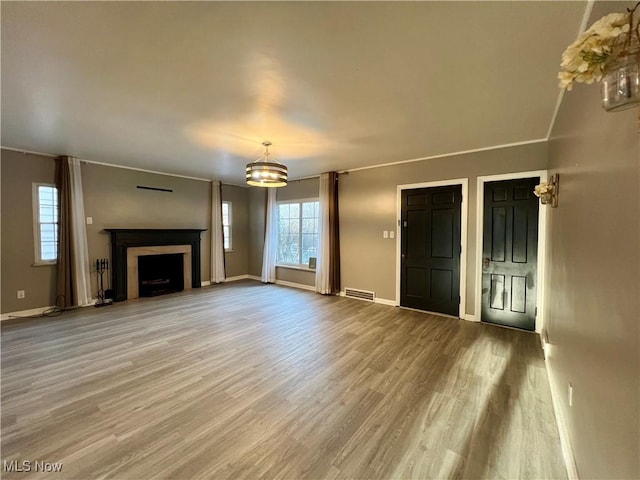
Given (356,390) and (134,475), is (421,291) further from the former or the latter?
(134,475)

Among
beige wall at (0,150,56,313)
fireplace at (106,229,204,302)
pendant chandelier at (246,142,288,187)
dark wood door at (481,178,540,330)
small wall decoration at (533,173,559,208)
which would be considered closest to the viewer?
small wall decoration at (533,173,559,208)

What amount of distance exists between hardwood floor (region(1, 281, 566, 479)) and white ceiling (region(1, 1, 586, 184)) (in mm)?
2557

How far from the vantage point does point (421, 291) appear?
462 centimetres

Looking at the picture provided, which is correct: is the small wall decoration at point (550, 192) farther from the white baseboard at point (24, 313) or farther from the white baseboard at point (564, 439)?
the white baseboard at point (24, 313)

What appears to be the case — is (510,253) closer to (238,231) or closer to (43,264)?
(238,231)

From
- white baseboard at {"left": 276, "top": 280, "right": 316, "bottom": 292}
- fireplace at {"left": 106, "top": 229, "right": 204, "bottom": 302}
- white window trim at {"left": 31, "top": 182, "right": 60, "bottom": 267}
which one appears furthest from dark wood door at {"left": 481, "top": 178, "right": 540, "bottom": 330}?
white window trim at {"left": 31, "top": 182, "right": 60, "bottom": 267}

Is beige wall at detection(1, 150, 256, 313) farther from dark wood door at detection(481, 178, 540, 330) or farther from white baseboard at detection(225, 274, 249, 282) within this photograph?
dark wood door at detection(481, 178, 540, 330)

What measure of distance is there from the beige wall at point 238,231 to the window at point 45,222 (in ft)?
10.6

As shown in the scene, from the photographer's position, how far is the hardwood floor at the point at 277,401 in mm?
1624

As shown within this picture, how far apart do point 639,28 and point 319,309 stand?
174 inches

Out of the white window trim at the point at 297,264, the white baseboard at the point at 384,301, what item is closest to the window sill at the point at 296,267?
the white window trim at the point at 297,264

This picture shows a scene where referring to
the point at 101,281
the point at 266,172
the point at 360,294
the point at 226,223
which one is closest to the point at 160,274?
the point at 101,281

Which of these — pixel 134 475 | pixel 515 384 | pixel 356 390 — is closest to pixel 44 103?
pixel 134 475

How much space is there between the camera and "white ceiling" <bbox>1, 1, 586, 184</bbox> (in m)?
1.52
